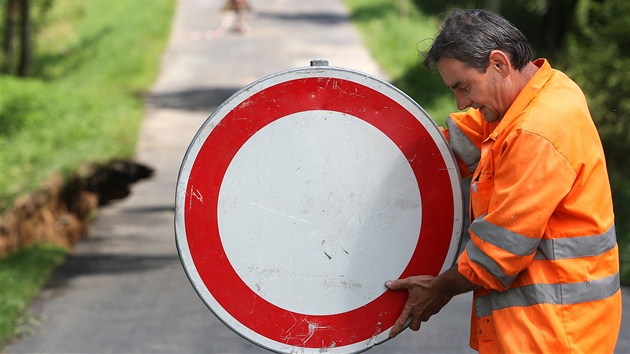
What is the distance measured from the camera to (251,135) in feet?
9.30

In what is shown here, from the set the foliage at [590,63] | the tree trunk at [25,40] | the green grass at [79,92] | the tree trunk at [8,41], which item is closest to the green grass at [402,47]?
the foliage at [590,63]

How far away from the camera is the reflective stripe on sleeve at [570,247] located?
8.72 ft

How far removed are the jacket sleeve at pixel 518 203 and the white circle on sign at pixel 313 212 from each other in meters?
0.28

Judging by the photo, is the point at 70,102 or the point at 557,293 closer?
the point at 557,293

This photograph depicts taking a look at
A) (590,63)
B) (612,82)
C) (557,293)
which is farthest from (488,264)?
(590,63)

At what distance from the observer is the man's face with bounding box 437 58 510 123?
2715 mm

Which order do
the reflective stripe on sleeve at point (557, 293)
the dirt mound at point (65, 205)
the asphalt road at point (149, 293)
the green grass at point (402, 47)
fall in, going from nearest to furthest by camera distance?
the reflective stripe on sleeve at point (557, 293), the asphalt road at point (149, 293), the dirt mound at point (65, 205), the green grass at point (402, 47)

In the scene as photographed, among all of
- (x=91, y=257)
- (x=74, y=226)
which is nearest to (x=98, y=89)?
(x=74, y=226)

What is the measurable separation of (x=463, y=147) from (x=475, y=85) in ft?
1.04

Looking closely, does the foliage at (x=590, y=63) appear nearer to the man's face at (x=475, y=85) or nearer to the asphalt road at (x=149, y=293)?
the man's face at (x=475, y=85)

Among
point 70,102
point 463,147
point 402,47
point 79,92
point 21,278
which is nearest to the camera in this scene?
point 463,147

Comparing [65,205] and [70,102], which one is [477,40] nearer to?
[65,205]

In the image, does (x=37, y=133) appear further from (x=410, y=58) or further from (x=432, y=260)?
(x=432, y=260)

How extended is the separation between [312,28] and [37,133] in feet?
36.1
